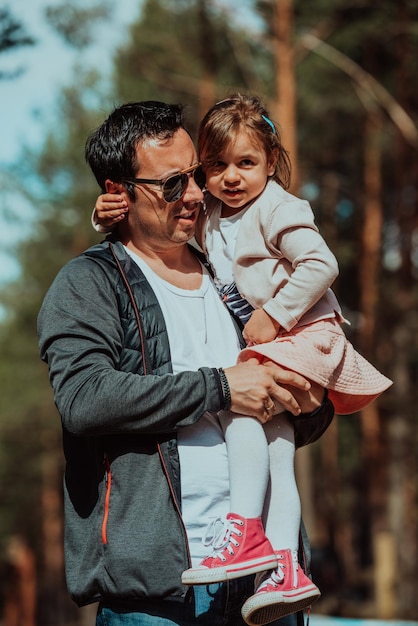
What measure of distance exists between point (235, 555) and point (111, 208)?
1.03m

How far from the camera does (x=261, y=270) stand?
2943 mm

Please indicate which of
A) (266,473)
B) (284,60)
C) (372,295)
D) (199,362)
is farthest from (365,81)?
(266,473)

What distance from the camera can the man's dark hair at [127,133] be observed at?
282 cm

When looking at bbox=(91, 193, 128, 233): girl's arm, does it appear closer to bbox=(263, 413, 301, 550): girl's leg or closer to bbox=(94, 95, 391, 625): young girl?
bbox=(94, 95, 391, 625): young girl

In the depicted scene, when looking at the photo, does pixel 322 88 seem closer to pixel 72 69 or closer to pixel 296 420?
pixel 72 69

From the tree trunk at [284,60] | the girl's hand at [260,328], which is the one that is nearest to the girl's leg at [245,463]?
the girl's hand at [260,328]

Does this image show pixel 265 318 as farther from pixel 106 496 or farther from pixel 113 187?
pixel 106 496

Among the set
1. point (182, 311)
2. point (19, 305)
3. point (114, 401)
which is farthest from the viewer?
point (19, 305)

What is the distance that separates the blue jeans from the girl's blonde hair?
1.24m

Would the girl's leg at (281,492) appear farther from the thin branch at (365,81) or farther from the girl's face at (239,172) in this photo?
the thin branch at (365,81)

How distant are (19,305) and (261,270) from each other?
2304 cm

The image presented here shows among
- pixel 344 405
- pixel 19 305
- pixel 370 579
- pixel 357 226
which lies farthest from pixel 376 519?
pixel 344 405

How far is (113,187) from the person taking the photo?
2.92 metres

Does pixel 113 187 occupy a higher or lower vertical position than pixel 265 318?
higher
